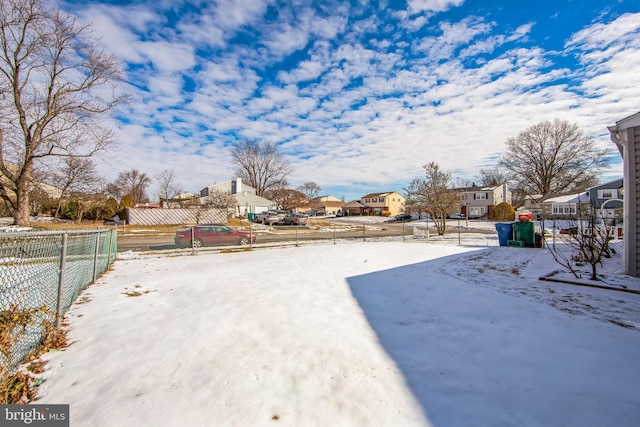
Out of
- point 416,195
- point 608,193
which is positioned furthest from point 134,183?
point 608,193

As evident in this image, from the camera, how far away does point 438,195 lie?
73.2 ft

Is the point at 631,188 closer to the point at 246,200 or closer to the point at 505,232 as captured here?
the point at 505,232

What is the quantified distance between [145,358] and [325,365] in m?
2.00

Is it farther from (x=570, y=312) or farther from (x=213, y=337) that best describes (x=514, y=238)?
(x=213, y=337)

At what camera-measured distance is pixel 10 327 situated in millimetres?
2660

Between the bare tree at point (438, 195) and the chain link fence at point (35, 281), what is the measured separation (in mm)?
21638

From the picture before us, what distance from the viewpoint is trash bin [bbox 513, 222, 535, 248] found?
13.6 meters

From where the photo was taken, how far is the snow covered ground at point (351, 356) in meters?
2.31

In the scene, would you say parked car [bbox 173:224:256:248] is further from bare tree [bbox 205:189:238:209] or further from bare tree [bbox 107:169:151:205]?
bare tree [bbox 107:169:151:205]

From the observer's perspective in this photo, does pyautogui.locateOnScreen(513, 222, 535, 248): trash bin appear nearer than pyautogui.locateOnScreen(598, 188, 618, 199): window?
Yes

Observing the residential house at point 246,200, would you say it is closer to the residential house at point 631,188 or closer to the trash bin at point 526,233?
the trash bin at point 526,233

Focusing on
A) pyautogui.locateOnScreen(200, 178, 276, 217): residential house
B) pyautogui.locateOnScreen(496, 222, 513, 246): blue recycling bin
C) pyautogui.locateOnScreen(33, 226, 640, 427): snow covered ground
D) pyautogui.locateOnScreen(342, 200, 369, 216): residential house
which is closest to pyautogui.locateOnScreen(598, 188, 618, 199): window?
pyautogui.locateOnScreen(496, 222, 513, 246): blue recycling bin

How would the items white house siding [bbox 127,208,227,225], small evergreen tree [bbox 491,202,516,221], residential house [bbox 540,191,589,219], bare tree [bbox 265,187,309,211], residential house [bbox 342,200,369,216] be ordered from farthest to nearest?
residential house [bbox 342,200,369,216]
bare tree [bbox 265,187,309,211]
small evergreen tree [bbox 491,202,516,221]
residential house [bbox 540,191,589,219]
white house siding [bbox 127,208,227,225]

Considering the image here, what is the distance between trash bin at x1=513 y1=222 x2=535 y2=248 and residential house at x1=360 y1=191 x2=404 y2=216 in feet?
165
